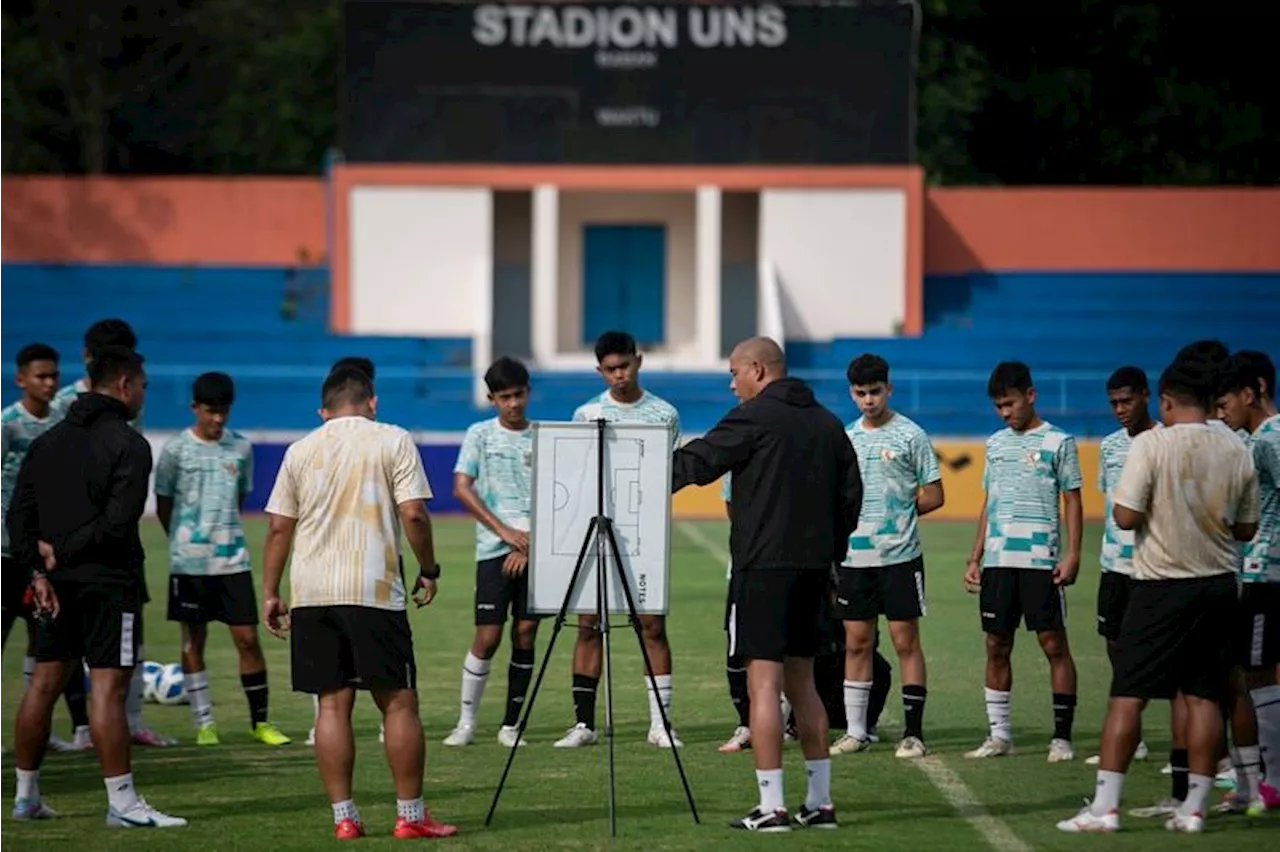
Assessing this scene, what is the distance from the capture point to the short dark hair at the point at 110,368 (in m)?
10.9

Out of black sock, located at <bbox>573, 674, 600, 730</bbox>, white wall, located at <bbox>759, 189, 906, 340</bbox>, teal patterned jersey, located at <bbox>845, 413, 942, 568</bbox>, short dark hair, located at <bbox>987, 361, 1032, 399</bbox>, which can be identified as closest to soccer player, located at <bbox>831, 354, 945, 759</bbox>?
teal patterned jersey, located at <bbox>845, 413, 942, 568</bbox>

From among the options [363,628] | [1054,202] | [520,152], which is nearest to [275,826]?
[363,628]

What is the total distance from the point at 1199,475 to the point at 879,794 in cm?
237

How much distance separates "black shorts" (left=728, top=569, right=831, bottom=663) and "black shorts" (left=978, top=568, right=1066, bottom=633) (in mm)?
2459

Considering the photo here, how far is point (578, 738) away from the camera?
13125 millimetres

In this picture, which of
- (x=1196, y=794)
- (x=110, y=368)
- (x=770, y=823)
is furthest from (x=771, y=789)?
(x=110, y=368)

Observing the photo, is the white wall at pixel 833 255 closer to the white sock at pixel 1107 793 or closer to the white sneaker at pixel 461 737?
the white sneaker at pixel 461 737

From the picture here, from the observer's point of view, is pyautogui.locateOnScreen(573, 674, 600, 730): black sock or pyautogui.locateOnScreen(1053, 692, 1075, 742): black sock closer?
pyautogui.locateOnScreen(1053, 692, 1075, 742): black sock

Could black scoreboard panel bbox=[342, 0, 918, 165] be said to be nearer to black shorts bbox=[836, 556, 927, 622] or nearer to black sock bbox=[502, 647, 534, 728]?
black sock bbox=[502, 647, 534, 728]

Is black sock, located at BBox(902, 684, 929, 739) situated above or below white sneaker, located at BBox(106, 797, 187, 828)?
above

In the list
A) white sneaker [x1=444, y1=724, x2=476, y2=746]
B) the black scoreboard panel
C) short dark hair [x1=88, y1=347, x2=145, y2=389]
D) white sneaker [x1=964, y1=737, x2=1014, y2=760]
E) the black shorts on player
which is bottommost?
white sneaker [x1=444, y1=724, x2=476, y2=746]

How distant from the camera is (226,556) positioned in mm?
13516

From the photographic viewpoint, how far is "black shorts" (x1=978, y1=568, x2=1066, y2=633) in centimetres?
1266

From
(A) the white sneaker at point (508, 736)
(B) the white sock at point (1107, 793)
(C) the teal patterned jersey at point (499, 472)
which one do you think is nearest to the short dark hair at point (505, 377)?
(C) the teal patterned jersey at point (499, 472)
